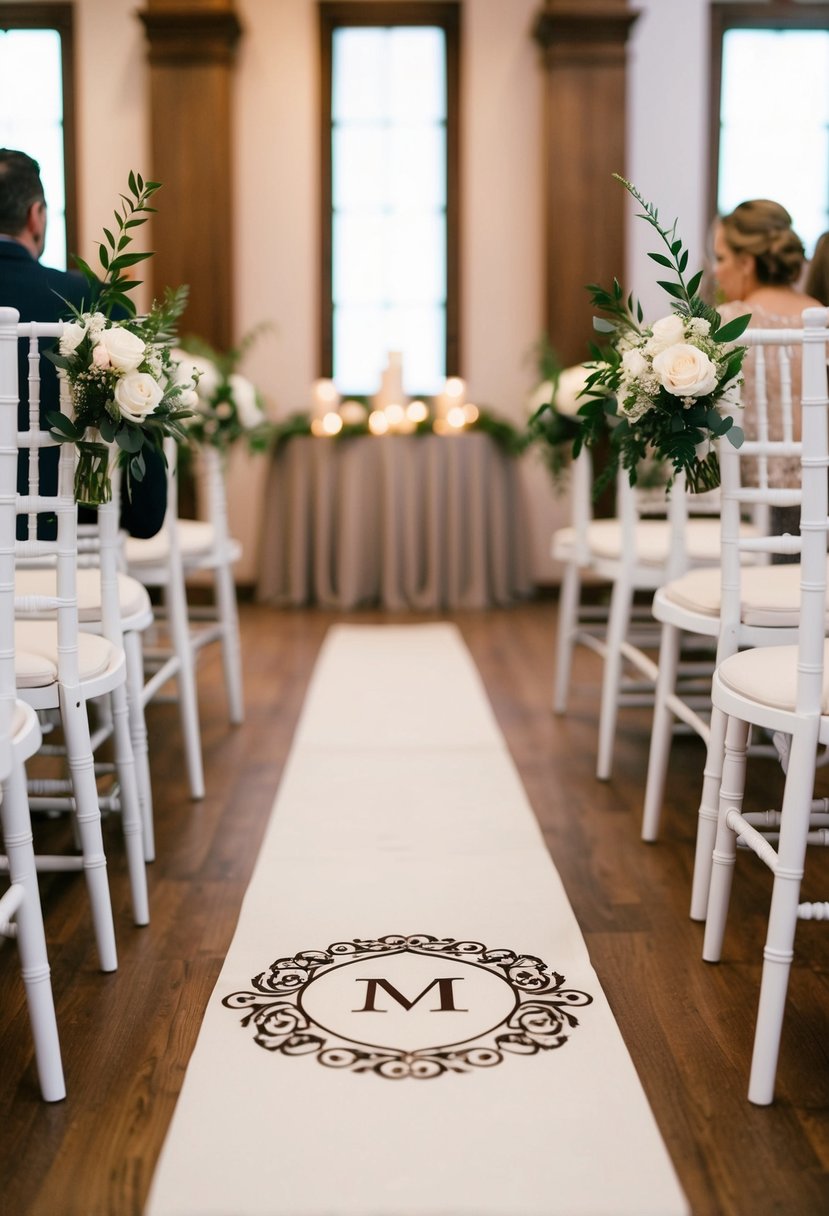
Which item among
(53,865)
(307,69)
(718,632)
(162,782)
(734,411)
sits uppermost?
(307,69)

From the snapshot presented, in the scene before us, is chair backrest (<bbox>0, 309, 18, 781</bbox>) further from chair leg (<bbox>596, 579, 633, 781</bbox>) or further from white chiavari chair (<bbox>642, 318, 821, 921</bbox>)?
chair leg (<bbox>596, 579, 633, 781</bbox>)

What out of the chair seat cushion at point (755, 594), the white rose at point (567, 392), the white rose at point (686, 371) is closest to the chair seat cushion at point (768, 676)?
the chair seat cushion at point (755, 594)

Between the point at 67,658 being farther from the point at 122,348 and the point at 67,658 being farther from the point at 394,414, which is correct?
the point at 394,414

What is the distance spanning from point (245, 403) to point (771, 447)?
215 centimetres

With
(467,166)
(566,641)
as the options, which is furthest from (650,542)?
(467,166)

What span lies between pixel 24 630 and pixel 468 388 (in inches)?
210

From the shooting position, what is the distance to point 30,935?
1803mm

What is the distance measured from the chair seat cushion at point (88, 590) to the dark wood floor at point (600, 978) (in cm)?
61

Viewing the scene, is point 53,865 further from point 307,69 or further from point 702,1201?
point 307,69

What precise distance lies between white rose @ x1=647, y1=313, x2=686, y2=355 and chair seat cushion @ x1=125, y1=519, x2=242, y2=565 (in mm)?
1445

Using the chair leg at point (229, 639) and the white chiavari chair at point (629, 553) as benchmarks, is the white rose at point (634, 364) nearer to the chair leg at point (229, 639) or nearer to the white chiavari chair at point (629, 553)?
the white chiavari chair at point (629, 553)

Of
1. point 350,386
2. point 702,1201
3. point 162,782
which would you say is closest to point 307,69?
point 350,386

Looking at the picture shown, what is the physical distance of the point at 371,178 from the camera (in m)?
7.36

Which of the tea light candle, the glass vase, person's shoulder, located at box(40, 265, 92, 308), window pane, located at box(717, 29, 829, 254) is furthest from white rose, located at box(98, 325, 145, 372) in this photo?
window pane, located at box(717, 29, 829, 254)
